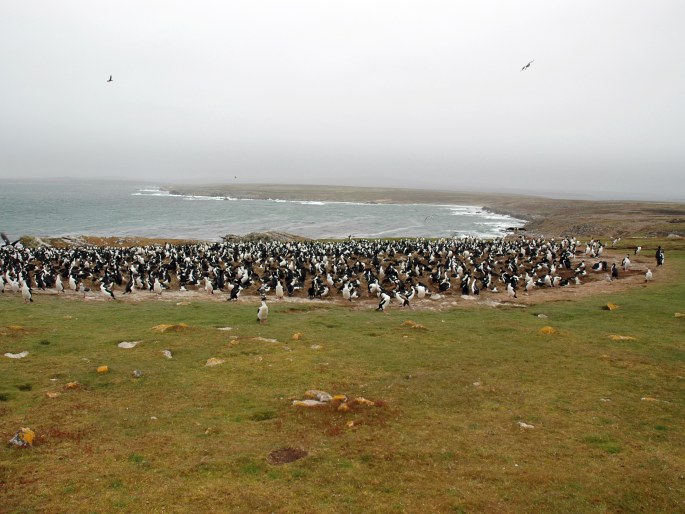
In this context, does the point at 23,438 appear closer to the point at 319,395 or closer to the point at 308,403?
the point at 308,403

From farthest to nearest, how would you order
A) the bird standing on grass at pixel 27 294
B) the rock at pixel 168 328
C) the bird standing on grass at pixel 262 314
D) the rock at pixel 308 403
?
the bird standing on grass at pixel 27 294 → the bird standing on grass at pixel 262 314 → the rock at pixel 168 328 → the rock at pixel 308 403

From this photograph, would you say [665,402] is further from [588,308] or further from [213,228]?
[213,228]

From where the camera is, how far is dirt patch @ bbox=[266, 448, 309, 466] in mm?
9135

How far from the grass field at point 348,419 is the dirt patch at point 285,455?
0.17 metres

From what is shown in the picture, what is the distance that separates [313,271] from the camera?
37.1m

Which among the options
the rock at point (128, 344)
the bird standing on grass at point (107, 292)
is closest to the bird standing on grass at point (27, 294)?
the bird standing on grass at point (107, 292)

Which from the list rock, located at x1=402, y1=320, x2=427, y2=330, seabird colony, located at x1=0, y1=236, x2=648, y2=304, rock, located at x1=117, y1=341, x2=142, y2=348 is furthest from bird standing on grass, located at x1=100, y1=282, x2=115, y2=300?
rock, located at x1=402, y1=320, x2=427, y2=330

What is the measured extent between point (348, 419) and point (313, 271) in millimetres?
26303

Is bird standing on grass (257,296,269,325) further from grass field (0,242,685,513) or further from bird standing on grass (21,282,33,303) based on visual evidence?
bird standing on grass (21,282,33,303)

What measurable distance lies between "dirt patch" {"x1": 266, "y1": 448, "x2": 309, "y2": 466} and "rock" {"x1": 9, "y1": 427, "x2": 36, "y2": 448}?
495 centimetres

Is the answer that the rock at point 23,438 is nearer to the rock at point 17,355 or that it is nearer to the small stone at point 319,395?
the small stone at point 319,395

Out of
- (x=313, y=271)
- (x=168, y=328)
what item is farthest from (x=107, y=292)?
(x=313, y=271)

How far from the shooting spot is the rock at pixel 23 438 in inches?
364

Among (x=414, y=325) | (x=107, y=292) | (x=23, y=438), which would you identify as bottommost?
(x=107, y=292)
